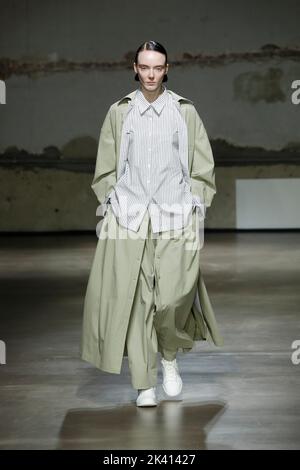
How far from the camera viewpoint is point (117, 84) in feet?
42.9

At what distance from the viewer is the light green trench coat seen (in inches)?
164

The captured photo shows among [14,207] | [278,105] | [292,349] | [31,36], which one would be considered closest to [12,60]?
[31,36]

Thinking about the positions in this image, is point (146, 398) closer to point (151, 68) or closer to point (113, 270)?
point (113, 270)

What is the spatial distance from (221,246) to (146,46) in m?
7.08

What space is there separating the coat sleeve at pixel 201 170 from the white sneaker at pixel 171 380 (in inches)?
26.2

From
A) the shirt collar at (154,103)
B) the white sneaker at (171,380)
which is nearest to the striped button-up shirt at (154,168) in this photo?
the shirt collar at (154,103)

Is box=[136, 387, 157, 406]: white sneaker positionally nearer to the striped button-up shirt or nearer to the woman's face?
the striped button-up shirt

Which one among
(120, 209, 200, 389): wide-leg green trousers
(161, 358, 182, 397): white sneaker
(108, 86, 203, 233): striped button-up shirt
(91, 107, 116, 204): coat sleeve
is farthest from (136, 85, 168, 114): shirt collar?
(161, 358, 182, 397): white sneaker

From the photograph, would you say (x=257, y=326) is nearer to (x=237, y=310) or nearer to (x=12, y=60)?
(x=237, y=310)

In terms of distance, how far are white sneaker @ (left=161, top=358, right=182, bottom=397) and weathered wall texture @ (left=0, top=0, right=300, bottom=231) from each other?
8.77 m

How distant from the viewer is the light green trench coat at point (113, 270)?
4.17 m

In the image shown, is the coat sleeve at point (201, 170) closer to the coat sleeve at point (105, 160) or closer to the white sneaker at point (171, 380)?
the coat sleeve at point (105, 160)

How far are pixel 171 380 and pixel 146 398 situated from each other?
198 millimetres
